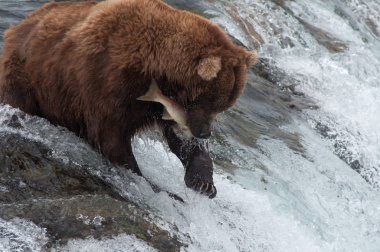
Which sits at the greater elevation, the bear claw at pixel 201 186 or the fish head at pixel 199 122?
the fish head at pixel 199 122

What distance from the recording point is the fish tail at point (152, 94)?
4113 mm

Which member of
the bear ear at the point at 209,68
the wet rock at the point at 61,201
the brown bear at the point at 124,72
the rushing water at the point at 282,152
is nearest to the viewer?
the wet rock at the point at 61,201

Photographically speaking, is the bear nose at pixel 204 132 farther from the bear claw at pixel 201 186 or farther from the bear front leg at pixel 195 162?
the bear claw at pixel 201 186

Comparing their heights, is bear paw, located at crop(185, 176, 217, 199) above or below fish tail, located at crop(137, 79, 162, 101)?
below

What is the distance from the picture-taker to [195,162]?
4.52 m

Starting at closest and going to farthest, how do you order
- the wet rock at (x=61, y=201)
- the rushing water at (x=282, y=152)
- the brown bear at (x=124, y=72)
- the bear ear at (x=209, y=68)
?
the wet rock at (x=61, y=201), the bear ear at (x=209, y=68), the brown bear at (x=124, y=72), the rushing water at (x=282, y=152)

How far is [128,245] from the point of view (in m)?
3.65

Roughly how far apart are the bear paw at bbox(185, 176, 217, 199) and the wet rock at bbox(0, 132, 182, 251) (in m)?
0.52

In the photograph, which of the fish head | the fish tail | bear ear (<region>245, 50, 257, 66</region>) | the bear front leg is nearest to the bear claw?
the bear front leg

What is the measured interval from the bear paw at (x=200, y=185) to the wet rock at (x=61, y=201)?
522mm

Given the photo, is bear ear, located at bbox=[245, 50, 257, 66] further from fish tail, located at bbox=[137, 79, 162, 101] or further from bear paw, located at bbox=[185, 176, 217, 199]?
bear paw, located at bbox=[185, 176, 217, 199]

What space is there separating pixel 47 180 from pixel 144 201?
64 cm

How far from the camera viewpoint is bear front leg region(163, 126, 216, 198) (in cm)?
452

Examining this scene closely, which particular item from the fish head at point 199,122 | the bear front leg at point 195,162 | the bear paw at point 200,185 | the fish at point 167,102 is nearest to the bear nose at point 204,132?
the fish head at point 199,122
